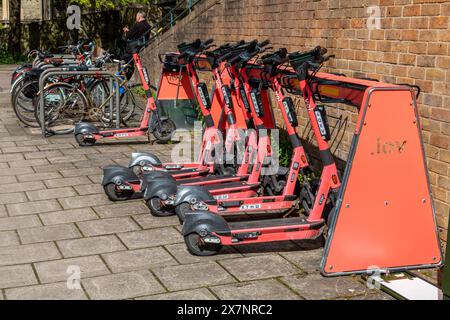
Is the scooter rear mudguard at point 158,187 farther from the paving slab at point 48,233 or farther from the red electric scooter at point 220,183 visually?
the paving slab at point 48,233

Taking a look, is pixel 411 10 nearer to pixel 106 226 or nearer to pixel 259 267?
pixel 259 267

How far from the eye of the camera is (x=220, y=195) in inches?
255

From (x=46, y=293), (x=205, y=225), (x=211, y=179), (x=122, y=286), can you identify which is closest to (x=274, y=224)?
(x=205, y=225)

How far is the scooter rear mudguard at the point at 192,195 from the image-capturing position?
6.06 metres

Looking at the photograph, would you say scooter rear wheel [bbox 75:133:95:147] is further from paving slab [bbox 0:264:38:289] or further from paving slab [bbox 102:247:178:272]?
paving slab [bbox 0:264:38:289]

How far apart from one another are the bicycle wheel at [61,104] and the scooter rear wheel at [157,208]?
15.3 ft

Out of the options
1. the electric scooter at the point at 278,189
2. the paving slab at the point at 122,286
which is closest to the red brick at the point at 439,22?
the electric scooter at the point at 278,189

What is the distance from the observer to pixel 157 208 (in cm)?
638

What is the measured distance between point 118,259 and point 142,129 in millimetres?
4740

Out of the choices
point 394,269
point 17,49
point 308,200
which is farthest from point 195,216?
point 17,49

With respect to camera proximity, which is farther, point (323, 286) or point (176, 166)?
point (176, 166)

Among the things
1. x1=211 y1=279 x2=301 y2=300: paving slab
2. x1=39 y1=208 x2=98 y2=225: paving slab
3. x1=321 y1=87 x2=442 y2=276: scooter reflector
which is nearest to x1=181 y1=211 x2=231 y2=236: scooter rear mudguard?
x1=211 y1=279 x2=301 y2=300: paving slab

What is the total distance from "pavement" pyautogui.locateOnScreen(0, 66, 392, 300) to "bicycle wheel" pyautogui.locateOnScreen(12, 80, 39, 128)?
3988mm

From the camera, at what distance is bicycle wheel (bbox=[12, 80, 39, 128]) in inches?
446
